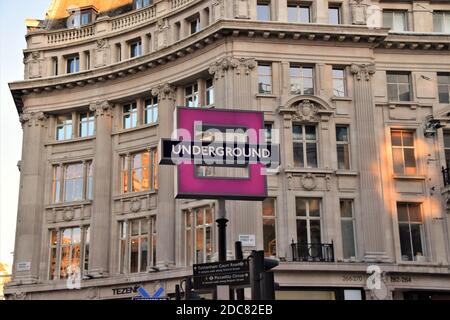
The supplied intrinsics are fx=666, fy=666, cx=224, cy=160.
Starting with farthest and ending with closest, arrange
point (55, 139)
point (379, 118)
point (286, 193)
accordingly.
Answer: point (55, 139) → point (379, 118) → point (286, 193)

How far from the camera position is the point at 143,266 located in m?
34.5

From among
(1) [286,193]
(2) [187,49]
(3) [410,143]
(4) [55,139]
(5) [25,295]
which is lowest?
(5) [25,295]

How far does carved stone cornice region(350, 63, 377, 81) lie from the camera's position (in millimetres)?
32594

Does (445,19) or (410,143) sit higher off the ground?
(445,19)

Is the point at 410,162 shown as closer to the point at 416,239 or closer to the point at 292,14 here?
the point at 416,239

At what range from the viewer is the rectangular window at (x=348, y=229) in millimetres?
30672

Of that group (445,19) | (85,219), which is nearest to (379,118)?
(445,19)

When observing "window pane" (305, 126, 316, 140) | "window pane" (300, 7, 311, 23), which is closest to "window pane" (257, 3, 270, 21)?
"window pane" (300, 7, 311, 23)

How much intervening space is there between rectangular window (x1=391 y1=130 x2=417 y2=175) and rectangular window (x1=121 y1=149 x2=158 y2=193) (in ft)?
40.0

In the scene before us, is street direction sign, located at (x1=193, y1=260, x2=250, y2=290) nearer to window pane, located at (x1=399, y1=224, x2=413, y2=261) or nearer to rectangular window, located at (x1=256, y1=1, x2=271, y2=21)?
window pane, located at (x1=399, y1=224, x2=413, y2=261)

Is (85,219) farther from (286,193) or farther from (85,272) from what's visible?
(286,193)

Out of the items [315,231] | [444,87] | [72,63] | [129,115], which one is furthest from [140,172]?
[444,87]

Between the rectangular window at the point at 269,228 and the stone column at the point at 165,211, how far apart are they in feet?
16.9

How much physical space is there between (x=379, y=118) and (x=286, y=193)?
6468 mm
